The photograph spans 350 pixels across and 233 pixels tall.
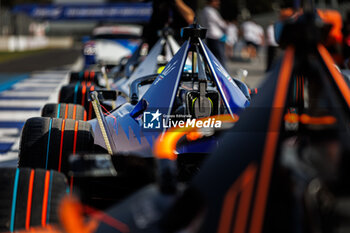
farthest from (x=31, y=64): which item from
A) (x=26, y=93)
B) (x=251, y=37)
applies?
(x=26, y=93)

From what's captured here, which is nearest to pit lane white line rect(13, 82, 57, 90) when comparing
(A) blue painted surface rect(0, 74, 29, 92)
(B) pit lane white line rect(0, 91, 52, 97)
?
(A) blue painted surface rect(0, 74, 29, 92)

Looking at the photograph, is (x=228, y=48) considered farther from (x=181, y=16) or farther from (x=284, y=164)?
(x=284, y=164)

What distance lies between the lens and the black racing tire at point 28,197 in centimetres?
190

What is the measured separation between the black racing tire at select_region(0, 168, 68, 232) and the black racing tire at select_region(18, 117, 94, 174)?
663 mm


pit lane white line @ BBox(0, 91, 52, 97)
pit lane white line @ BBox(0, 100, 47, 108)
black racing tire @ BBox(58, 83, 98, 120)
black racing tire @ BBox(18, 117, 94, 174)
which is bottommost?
pit lane white line @ BBox(0, 91, 52, 97)

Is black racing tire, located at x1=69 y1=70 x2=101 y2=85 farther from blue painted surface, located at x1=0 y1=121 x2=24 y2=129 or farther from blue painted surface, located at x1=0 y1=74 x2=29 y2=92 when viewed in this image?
blue painted surface, located at x1=0 y1=74 x2=29 y2=92

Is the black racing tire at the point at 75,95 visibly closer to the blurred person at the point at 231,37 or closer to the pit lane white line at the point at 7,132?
the pit lane white line at the point at 7,132

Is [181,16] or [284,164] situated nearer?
[284,164]

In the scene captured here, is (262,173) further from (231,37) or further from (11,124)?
(231,37)

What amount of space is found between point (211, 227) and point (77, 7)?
3499 centimetres

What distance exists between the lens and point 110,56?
12242mm

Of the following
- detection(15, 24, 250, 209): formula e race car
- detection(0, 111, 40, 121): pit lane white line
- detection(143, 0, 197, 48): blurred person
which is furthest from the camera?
detection(0, 111, 40, 121): pit lane white line

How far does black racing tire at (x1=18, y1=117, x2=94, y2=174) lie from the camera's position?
2680 mm

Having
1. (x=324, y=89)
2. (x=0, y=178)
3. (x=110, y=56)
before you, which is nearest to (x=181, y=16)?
(x=0, y=178)
